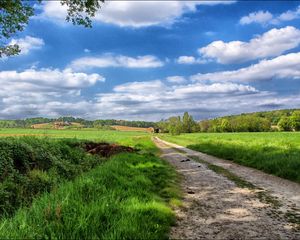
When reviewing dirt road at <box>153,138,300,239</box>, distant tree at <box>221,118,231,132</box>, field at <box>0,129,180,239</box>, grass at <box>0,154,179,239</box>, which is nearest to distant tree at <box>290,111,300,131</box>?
distant tree at <box>221,118,231,132</box>

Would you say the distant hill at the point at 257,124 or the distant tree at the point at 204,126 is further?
the distant tree at the point at 204,126

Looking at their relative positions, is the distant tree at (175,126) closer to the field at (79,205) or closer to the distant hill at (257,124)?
the distant hill at (257,124)

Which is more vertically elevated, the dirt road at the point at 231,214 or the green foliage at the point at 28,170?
the green foliage at the point at 28,170

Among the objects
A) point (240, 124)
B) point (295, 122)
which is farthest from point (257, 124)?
point (295, 122)

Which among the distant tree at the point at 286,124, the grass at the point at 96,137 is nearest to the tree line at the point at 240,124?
the distant tree at the point at 286,124

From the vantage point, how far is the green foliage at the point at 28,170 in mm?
9727

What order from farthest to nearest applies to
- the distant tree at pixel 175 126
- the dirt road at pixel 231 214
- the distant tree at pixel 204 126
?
the distant tree at pixel 204 126 → the distant tree at pixel 175 126 → the dirt road at pixel 231 214

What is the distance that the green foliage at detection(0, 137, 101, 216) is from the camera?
9.73 metres

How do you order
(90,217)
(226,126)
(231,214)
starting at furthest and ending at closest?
1. (226,126)
2. (231,214)
3. (90,217)

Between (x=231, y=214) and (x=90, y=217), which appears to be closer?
(x=90, y=217)

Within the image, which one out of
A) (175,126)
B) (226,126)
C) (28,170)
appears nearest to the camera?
(28,170)

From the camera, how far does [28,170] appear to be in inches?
500

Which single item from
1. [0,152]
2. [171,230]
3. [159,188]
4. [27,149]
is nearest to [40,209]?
[171,230]

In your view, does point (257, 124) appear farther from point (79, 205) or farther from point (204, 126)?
point (79, 205)
